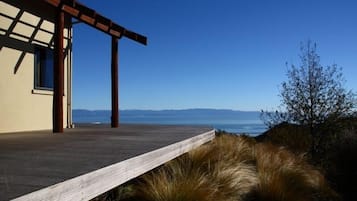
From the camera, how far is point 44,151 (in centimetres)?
622

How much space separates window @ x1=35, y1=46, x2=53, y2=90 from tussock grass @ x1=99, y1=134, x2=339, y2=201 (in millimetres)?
4550

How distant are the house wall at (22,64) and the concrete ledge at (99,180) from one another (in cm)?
465

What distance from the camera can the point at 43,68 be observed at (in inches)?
464

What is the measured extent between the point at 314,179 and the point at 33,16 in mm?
7473

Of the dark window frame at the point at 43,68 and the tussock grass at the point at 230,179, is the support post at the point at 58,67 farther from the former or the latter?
the tussock grass at the point at 230,179

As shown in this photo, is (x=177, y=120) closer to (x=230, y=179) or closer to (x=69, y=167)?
(x=230, y=179)

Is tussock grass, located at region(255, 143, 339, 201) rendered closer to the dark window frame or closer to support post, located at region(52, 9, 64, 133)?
support post, located at region(52, 9, 64, 133)

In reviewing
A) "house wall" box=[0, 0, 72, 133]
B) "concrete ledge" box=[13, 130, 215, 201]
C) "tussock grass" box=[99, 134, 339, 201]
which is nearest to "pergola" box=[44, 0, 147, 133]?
"house wall" box=[0, 0, 72, 133]

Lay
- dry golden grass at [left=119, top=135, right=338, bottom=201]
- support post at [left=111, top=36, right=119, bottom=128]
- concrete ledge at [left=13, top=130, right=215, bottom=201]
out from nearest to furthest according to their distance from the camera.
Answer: concrete ledge at [left=13, top=130, right=215, bottom=201] < dry golden grass at [left=119, top=135, right=338, bottom=201] < support post at [left=111, top=36, right=119, bottom=128]

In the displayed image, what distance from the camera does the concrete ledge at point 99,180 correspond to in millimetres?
3696

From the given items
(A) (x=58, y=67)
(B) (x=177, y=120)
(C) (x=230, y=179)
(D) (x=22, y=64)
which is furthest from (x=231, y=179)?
(B) (x=177, y=120)

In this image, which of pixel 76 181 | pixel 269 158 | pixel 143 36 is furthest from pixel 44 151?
pixel 143 36

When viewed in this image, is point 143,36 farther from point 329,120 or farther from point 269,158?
point 329,120

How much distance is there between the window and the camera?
11.5m
